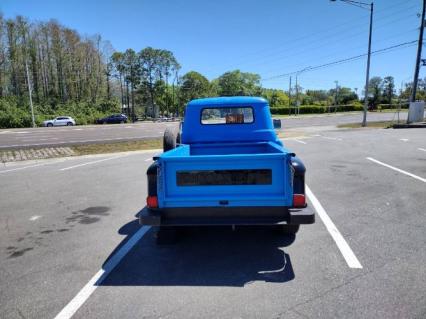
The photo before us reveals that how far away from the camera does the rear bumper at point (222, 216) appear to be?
143 inches

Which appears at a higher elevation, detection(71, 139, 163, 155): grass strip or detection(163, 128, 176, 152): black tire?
detection(163, 128, 176, 152): black tire

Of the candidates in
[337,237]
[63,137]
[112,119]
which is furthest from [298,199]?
[112,119]

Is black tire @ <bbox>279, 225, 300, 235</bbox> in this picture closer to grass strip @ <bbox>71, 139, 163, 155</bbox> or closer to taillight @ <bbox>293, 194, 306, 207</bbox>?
taillight @ <bbox>293, 194, 306, 207</bbox>

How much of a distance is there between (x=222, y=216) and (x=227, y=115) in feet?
8.52

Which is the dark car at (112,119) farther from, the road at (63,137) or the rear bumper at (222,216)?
Result: the rear bumper at (222,216)

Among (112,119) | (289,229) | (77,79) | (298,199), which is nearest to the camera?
(298,199)

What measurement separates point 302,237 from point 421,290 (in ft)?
5.28

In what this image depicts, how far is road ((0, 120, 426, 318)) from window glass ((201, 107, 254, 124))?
6.63 ft

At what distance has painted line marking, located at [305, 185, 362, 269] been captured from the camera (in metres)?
3.72

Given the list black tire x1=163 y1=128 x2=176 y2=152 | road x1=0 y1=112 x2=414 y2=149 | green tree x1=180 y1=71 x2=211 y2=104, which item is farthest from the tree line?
black tire x1=163 y1=128 x2=176 y2=152

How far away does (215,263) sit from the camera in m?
3.81

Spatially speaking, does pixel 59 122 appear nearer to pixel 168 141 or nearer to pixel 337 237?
pixel 168 141

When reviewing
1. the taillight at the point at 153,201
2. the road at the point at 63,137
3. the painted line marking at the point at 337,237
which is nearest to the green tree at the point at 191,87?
the road at the point at 63,137

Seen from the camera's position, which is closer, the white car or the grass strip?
the grass strip
